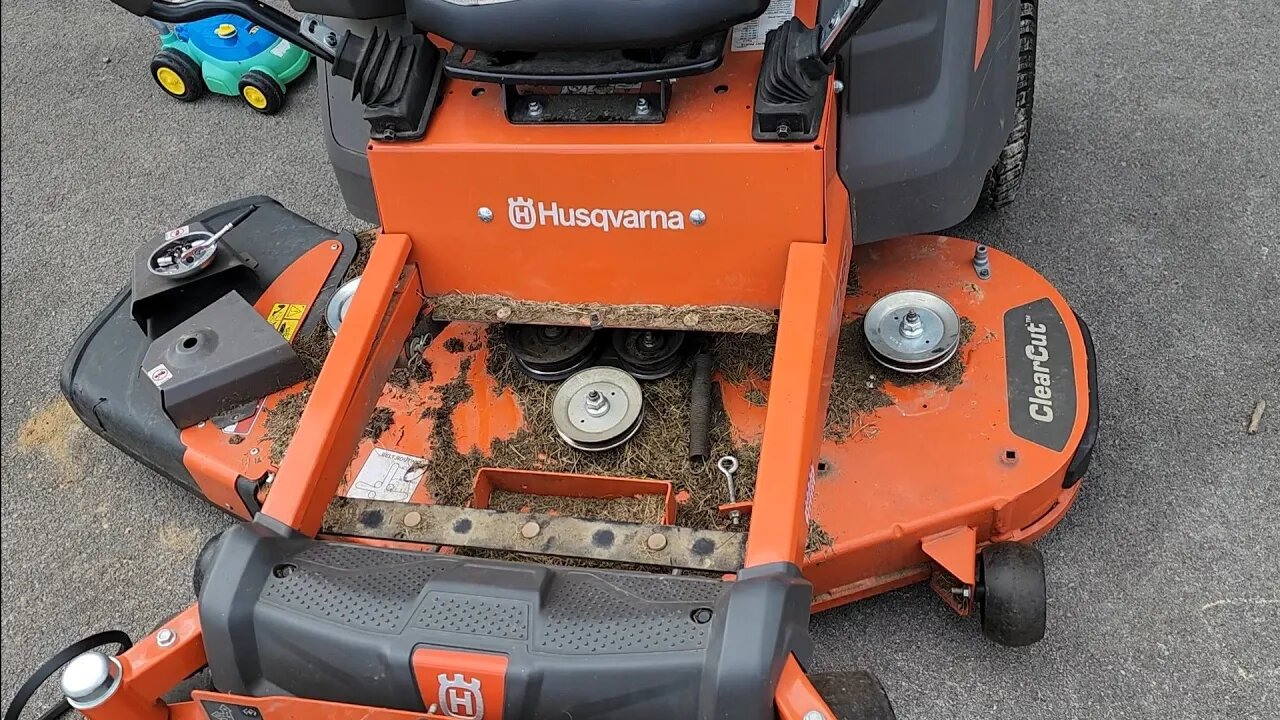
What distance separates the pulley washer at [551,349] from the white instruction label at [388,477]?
0.30 m

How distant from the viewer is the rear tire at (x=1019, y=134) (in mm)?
2357

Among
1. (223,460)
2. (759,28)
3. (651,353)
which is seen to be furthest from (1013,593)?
(223,460)

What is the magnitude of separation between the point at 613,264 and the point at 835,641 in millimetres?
873

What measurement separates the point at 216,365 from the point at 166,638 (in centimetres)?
82

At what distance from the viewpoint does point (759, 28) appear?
1.84 metres

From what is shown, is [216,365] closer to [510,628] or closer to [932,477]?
[510,628]

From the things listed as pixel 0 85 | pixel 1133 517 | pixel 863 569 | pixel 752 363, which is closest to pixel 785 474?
pixel 863 569

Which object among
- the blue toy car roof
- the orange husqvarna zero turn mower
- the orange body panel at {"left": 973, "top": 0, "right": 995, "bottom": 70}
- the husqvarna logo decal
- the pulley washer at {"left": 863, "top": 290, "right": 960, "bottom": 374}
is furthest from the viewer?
the blue toy car roof

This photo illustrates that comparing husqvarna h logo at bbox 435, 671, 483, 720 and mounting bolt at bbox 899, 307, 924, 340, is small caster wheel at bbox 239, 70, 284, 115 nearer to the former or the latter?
mounting bolt at bbox 899, 307, 924, 340

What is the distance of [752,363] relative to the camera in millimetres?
2145

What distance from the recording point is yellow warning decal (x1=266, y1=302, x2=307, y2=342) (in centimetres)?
234

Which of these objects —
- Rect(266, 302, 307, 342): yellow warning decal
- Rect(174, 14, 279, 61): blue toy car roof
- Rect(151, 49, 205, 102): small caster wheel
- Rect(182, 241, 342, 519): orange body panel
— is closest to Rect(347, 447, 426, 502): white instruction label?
Rect(182, 241, 342, 519): orange body panel

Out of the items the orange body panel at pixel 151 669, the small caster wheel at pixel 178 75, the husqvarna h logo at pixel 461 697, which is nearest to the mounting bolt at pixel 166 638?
the orange body panel at pixel 151 669

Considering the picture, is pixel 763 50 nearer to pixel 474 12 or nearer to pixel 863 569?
pixel 474 12
